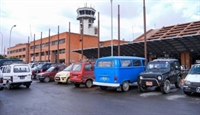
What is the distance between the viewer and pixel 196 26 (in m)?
33.6

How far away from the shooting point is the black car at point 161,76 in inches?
414

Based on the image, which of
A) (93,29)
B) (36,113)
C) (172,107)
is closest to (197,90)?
(172,107)

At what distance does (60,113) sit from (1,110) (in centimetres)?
236

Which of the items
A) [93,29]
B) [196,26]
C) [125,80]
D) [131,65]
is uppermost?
[93,29]

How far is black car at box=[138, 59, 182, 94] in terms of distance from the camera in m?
10.5

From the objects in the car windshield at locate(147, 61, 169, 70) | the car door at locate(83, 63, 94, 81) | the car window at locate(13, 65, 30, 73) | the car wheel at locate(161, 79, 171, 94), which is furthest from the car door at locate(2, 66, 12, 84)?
the car wheel at locate(161, 79, 171, 94)

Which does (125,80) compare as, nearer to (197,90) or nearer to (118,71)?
(118,71)

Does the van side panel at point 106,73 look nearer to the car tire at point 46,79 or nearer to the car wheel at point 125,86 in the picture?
the car wheel at point 125,86

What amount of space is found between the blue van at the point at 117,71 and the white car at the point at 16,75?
517 cm

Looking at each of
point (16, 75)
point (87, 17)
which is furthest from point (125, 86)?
point (87, 17)

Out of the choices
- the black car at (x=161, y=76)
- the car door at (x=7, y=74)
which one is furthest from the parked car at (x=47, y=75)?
the black car at (x=161, y=76)

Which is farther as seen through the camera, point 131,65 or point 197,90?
point 131,65

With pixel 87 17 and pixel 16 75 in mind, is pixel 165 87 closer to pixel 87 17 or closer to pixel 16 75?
pixel 16 75

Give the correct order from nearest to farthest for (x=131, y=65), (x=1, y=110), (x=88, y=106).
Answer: (x=1, y=110), (x=88, y=106), (x=131, y=65)
